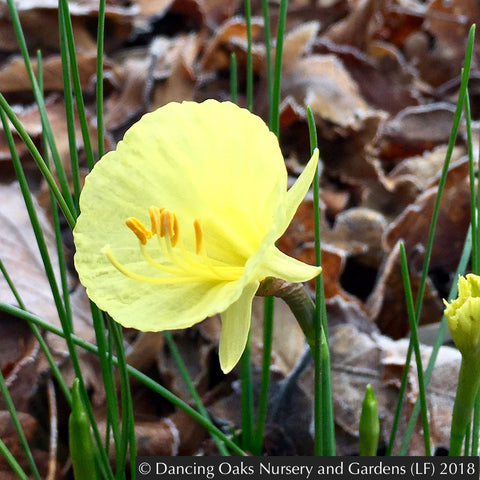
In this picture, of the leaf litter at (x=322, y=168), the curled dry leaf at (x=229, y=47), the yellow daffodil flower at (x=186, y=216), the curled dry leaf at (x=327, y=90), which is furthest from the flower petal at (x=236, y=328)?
the curled dry leaf at (x=229, y=47)

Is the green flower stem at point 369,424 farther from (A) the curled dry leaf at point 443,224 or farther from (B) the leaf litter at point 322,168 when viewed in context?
(A) the curled dry leaf at point 443,224

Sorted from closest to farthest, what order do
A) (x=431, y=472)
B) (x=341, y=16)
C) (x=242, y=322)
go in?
(x=242, y=322)
(x=431, y=472)
(x=341, y=16)

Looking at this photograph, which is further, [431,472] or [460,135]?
[460,135]

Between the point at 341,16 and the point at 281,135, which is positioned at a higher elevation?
the point at 341,16

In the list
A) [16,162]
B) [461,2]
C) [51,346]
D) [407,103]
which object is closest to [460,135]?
[407,103]

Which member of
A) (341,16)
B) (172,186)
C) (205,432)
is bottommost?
(205,432)

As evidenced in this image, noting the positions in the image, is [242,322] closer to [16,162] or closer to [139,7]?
[16,162]

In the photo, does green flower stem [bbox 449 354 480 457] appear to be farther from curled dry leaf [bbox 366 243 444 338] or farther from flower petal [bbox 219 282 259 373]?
curled dry leaf [bbox 366 243 444 338]
